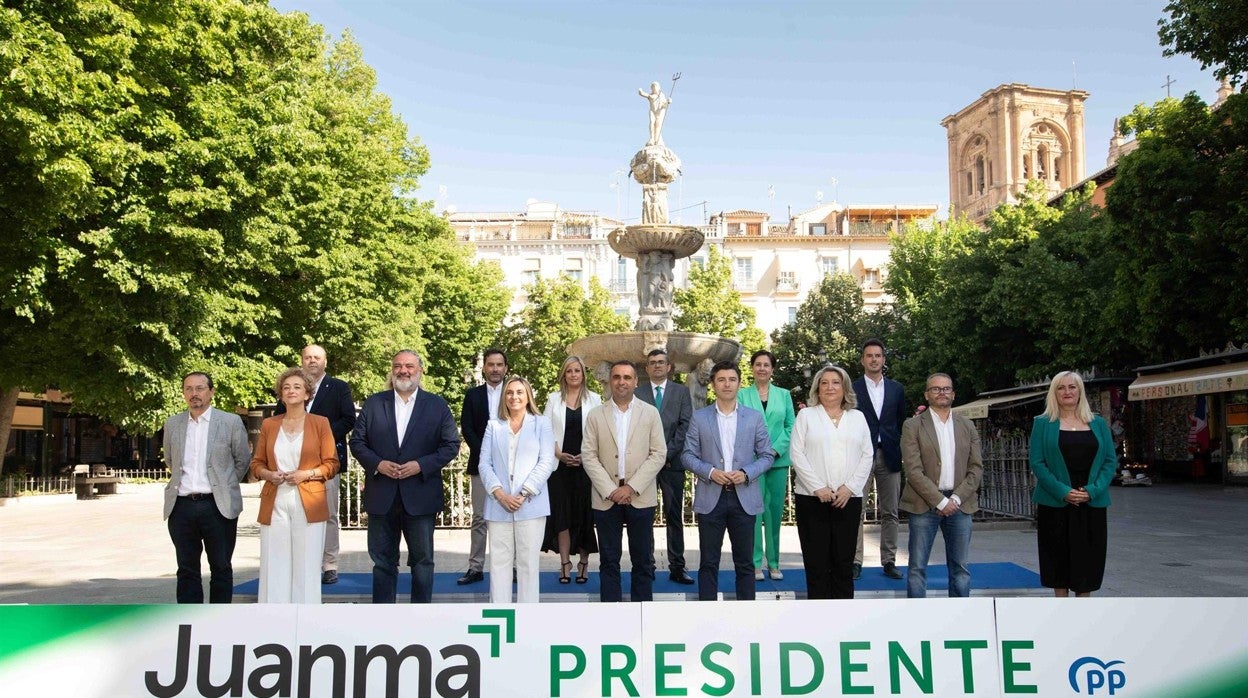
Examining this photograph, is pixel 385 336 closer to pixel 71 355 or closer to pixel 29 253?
pixel 71 355

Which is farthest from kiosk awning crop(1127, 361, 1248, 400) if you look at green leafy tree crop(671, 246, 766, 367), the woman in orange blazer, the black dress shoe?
green leafy tree crop(671, 246, 766, 367)

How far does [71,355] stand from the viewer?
19.4 meters

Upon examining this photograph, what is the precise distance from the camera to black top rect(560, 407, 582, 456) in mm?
8844

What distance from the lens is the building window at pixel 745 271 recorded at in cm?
6975

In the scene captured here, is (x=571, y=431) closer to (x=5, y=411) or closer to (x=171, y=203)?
(x=171, y=203)

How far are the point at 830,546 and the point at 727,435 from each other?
1.15m

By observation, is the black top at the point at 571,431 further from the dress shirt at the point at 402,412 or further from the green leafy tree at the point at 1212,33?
the green leafy tree at the point at 1212,33

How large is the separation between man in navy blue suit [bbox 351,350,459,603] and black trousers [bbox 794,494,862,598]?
2.86m

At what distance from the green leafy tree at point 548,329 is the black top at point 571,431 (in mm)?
36468

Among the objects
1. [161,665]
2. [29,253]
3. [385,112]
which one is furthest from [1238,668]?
[385,112]

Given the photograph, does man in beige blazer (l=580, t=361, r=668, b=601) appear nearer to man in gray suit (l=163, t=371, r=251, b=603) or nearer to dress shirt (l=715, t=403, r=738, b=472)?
dress shirt (l=715, t=403, r=738, b=472)

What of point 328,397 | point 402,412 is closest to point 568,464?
point 402,412

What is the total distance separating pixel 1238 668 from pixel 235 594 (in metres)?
7.90

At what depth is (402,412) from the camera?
25.3ft
